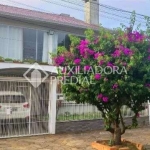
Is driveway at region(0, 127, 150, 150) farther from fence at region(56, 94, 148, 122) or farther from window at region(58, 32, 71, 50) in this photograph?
window at region(58, 32, 71, 50)

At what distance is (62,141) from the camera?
30.0 ft

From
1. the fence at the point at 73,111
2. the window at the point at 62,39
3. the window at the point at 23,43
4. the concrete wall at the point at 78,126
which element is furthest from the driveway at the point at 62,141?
the window at the point at 62,39

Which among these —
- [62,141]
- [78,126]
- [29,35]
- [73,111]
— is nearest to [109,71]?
[62,141]

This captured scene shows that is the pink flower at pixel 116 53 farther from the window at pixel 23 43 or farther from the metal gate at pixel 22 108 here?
the window at pixel 23 43

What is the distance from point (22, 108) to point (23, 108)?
4 centimetres

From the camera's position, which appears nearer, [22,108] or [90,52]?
[90,52]

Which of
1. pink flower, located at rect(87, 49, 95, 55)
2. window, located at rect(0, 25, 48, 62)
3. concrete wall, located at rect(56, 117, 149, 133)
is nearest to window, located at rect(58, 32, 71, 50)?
window, located at rect(0, 25, 48, 62)

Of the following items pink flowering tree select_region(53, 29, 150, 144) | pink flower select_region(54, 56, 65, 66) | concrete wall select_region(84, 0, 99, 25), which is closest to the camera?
pink flowering tree select_region(53, 29, 150, 144)

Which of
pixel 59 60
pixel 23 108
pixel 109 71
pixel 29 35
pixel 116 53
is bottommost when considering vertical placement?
pixel 23 108

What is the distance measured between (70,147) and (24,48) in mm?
7714

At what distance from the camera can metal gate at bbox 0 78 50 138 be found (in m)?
9.37

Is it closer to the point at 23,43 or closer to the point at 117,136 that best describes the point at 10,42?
the point at 23,43

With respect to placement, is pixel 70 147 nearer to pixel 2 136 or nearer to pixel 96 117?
pixel 2 136

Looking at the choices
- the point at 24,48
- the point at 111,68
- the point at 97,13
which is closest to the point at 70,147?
the point at 111,68
